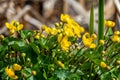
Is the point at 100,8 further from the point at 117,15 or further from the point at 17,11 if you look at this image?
the point at 17,11

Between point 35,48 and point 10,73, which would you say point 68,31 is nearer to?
point 35,48

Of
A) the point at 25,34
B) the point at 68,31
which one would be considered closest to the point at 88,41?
the point at 68,31

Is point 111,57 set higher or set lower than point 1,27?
higher

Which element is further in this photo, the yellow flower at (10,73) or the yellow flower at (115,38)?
the yellow flower at (115,38)

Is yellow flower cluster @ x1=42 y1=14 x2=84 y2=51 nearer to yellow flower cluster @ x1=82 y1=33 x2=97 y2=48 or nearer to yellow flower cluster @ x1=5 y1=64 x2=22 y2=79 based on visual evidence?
yellow flower cluster @ x1=82 y1=33 x2=97 y2=48

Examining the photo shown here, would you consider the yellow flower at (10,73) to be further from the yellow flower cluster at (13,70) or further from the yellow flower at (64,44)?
the yellow flower at (64,44)

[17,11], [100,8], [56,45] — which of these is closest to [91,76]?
[56,45]

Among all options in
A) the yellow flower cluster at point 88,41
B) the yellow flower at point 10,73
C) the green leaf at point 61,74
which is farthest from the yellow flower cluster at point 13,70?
the yellow flower cluster at point 88,41

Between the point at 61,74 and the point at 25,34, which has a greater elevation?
the point at 25,34

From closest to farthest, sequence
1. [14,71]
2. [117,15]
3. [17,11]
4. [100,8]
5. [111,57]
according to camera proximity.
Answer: [14,71], [111,57], [100,8], [117,15], [17,11]
